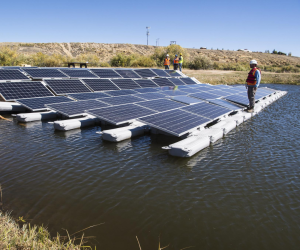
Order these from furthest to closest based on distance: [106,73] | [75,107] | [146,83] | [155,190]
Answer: [106,73]
[146,83]
[75,107]
[155,190]

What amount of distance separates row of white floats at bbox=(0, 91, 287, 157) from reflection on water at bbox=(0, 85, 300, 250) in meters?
0.30

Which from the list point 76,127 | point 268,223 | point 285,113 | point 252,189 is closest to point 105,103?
point 76,127

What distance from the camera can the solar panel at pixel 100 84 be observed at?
61.2 feet

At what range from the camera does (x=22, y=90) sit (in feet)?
50.2

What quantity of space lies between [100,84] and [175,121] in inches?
387

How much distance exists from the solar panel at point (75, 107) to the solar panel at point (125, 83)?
6.34 metres

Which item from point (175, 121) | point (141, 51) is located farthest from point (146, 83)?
point (141, 51)

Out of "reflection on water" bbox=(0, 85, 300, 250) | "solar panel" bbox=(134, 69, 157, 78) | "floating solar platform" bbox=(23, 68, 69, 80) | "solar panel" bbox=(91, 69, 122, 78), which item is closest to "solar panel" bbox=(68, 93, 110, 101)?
"floating solar platform" bbox=(23, 68, 69, 80)

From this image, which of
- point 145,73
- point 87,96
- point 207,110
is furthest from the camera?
point 145,73

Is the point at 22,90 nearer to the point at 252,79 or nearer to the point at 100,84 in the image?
the point at 100,84

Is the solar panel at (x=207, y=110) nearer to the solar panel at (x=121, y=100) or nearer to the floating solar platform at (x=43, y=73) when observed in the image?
the solar panel at (x=121, y=100)

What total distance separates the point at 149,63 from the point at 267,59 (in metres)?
70.9

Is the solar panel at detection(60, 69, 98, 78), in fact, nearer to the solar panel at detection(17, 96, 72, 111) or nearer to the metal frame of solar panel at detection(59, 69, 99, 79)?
the metal frame of solar panel at detection(59, 69, 99, 79)

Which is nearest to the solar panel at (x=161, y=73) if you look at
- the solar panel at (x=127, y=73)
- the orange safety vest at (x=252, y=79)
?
the solar panel at (x=127, y=73)
